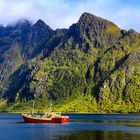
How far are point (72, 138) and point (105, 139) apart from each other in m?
14.9

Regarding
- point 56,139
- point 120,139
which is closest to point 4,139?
point 56,139

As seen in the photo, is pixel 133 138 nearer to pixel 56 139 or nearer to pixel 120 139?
pixel 120 139

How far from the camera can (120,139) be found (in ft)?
584

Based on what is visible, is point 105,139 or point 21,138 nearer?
point 105,139

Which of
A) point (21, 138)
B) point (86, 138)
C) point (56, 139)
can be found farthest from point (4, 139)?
point (86, 138)

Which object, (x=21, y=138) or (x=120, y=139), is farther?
(x=21, y=138)

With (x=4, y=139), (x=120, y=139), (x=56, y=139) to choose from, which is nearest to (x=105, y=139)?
(x=120, y=139)

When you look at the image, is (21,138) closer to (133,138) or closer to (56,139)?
(56,139)

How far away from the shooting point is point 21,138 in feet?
623

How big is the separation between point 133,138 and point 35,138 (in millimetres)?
44613

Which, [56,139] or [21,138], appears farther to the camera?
[21,138]

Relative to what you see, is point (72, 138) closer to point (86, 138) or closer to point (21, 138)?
point (86, 138)

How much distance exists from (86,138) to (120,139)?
15.3 meters

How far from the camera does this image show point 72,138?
18175cm
